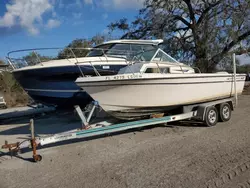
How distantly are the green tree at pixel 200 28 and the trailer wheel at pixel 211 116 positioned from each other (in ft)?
25.2

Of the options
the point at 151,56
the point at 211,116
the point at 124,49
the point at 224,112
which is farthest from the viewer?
the point at 124,49

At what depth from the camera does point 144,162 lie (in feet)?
14.7

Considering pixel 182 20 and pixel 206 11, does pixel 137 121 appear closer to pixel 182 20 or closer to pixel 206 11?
pixel 206 11

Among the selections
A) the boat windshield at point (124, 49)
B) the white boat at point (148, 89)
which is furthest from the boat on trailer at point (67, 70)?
the white boat at point (148, 89)

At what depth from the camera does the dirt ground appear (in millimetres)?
3750

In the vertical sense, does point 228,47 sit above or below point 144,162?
above

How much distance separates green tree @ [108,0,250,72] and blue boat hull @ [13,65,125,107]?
7954 millimetres

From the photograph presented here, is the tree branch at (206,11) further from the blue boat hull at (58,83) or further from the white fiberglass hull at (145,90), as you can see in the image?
the blue boat hull at (58,83)

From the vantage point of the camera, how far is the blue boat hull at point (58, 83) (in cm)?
770

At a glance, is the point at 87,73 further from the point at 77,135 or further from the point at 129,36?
the point at 129,36

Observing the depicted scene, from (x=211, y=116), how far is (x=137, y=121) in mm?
2528

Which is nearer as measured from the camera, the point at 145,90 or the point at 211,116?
the point at 145,90

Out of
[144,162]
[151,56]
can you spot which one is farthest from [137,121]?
[151,56]

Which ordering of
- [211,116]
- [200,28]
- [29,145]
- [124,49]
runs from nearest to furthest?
[29,145] → [211,116] → [124,49] → [200,28]
